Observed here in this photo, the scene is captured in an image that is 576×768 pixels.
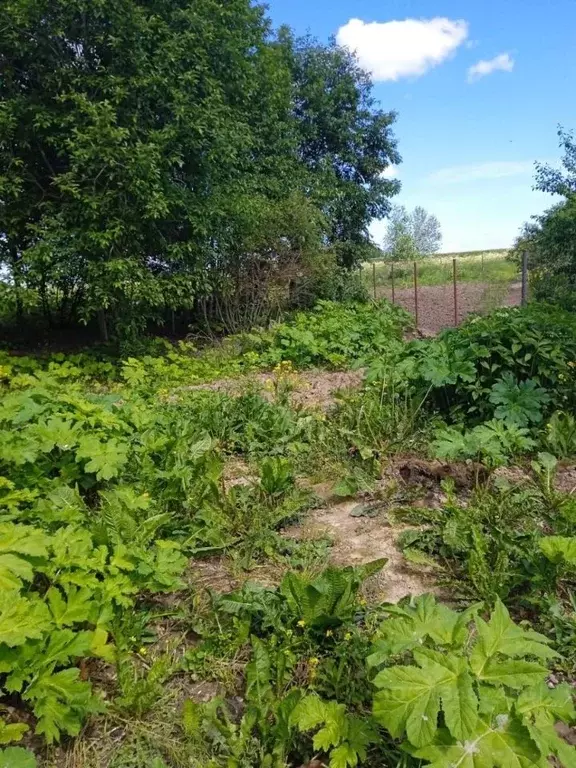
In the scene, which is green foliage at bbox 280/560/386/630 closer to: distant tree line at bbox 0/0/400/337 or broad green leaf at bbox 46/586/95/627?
broad green leaf at bbox 46/586/95/627

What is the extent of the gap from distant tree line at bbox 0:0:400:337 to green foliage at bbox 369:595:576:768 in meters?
6.49

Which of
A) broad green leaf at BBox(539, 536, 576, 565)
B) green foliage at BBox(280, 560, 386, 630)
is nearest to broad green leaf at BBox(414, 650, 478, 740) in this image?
green foliage at BBox(280, 560, 386, 630)

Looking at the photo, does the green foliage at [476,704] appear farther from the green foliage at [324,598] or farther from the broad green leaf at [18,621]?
the broad green leaf at [18,621]

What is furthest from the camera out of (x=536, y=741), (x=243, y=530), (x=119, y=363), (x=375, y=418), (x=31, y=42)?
(x=119, y=363)

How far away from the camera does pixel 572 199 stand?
10336mm

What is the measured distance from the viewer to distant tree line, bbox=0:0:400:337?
6.98m

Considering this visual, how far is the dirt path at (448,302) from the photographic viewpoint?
41.0ft

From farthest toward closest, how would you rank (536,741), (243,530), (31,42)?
(31,42) < (243,530) < (536,741)

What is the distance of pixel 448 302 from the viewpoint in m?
16.1

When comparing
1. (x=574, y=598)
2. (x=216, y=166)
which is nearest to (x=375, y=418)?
(x=574, y=598)

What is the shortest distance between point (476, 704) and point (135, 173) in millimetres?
6920

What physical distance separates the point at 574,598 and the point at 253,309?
27.5 ft

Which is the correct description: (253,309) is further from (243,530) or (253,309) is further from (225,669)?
(225,669)

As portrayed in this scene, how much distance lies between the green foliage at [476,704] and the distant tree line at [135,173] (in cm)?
649
